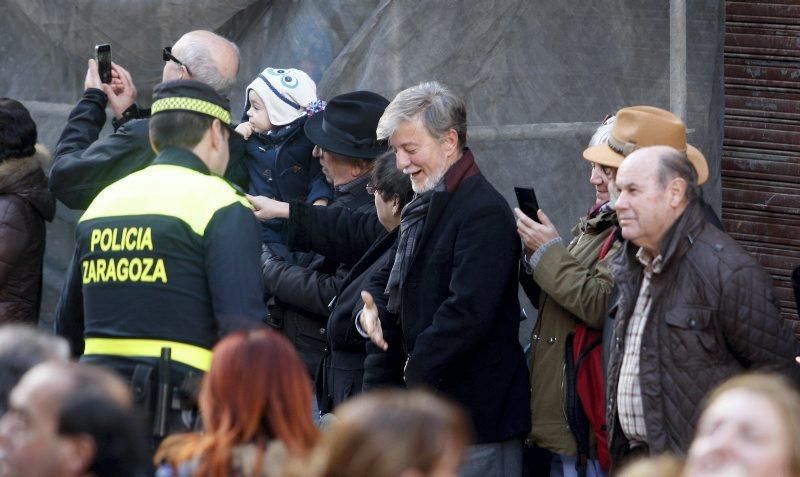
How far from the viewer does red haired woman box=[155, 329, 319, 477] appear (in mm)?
3455

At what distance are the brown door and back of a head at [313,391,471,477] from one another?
3998 mm

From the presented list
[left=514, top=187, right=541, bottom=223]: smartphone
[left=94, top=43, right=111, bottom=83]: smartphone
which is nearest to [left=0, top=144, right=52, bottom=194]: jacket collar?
[left=94, top=43, right=111, bottom=83]: smartphone

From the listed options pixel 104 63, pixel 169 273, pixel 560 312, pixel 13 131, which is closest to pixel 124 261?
pixel 169 273

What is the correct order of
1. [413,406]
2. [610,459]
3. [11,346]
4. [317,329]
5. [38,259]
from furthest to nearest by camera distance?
[38,259]
[317,329]
[610,459]
[11,346]
[413,406]

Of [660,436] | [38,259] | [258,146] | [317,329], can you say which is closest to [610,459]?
[660,436]

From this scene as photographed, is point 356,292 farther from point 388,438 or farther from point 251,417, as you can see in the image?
point 388,438

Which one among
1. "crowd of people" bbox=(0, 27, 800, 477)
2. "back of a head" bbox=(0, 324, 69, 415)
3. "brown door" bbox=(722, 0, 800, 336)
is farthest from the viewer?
"brown door" bbox=(722, 0, 800, 336)

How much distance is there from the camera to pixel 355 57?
6715mm

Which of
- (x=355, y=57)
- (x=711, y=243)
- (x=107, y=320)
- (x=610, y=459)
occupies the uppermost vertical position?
(x=355, y=57)

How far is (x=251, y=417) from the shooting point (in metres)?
3.47

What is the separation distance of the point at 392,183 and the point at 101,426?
2.40 metres

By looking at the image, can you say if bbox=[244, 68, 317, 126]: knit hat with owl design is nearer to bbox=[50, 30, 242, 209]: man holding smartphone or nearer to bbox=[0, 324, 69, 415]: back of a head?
bbox=[50, 30, 242, 209]: man holding smartphone

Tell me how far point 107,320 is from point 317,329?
5.04 feet

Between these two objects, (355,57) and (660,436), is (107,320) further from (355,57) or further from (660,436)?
(355,57)
